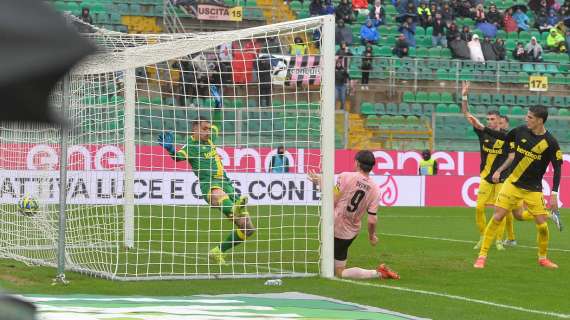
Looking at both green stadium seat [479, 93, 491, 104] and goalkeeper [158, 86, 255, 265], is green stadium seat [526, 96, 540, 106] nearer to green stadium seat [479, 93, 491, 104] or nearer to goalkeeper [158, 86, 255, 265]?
green stadium seat [479, 93, 491, 104]

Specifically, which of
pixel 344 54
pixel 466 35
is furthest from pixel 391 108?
pixel 466 35

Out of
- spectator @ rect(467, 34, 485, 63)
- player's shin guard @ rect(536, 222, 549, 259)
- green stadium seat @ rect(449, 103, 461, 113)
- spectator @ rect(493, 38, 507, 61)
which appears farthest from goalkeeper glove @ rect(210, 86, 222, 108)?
spectator @ rect(493, 38, 507, 61)

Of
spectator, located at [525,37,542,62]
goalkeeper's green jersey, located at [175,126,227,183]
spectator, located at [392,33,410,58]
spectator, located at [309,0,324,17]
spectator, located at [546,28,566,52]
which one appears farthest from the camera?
spectator, located at [546,28,566,52]

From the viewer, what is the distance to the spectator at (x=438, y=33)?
126ft

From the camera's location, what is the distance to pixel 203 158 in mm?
A: 13234

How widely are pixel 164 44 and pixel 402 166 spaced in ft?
60.7

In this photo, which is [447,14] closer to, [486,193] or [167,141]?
[486,193]

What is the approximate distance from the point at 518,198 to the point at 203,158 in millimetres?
4049

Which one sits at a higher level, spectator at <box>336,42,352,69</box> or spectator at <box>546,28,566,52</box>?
spectator at <box>546,28,566,52</box>

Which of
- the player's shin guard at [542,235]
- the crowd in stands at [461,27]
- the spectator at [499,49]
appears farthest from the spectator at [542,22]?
the player's shin guard at [542,235]

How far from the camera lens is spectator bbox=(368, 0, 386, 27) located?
38719 millimetres

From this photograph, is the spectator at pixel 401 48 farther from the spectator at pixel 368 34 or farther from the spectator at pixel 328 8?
the spectator at pixel 328 8

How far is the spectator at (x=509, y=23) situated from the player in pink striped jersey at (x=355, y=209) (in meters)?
29.6

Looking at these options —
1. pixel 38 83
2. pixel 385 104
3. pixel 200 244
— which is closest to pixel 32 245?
pixel 200 244
